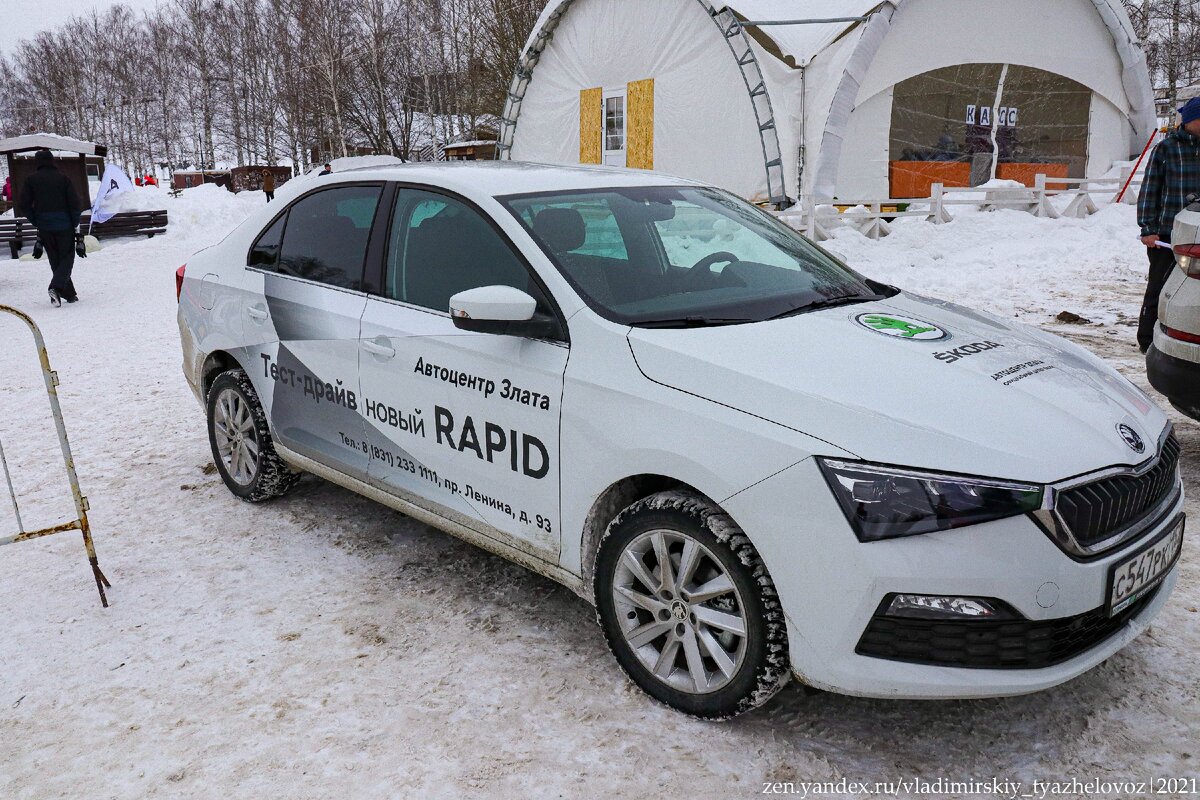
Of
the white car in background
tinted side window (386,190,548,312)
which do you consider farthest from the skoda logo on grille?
the white car in background

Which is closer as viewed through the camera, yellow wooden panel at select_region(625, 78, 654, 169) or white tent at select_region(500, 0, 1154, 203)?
white tent at select_region(500, 0, 1154, 203)

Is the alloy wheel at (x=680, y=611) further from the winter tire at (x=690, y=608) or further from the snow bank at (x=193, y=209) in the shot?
the snow bank at (x=193, y=209)

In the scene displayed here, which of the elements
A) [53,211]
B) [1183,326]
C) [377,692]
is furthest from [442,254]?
[53,211]

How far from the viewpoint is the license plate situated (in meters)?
2.52

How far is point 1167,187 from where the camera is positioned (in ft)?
21.4

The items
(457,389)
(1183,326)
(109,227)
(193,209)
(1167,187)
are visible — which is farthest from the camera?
(193,209)

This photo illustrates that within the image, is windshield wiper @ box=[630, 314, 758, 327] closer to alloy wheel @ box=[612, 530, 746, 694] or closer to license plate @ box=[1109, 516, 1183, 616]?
alloy wheel @ box=[612, 530, 746, 694]

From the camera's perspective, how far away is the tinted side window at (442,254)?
3416mm

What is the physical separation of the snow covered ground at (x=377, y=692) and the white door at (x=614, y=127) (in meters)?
15.8

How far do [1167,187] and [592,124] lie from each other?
14889mm

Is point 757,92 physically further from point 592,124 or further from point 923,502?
point 923,502

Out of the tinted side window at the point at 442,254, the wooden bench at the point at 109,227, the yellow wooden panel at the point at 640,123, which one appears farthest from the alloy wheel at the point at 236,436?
the wooden bench at the point at 109,227

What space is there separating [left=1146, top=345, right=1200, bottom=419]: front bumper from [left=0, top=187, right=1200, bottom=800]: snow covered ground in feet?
1.62

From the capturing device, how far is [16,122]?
6731cm
